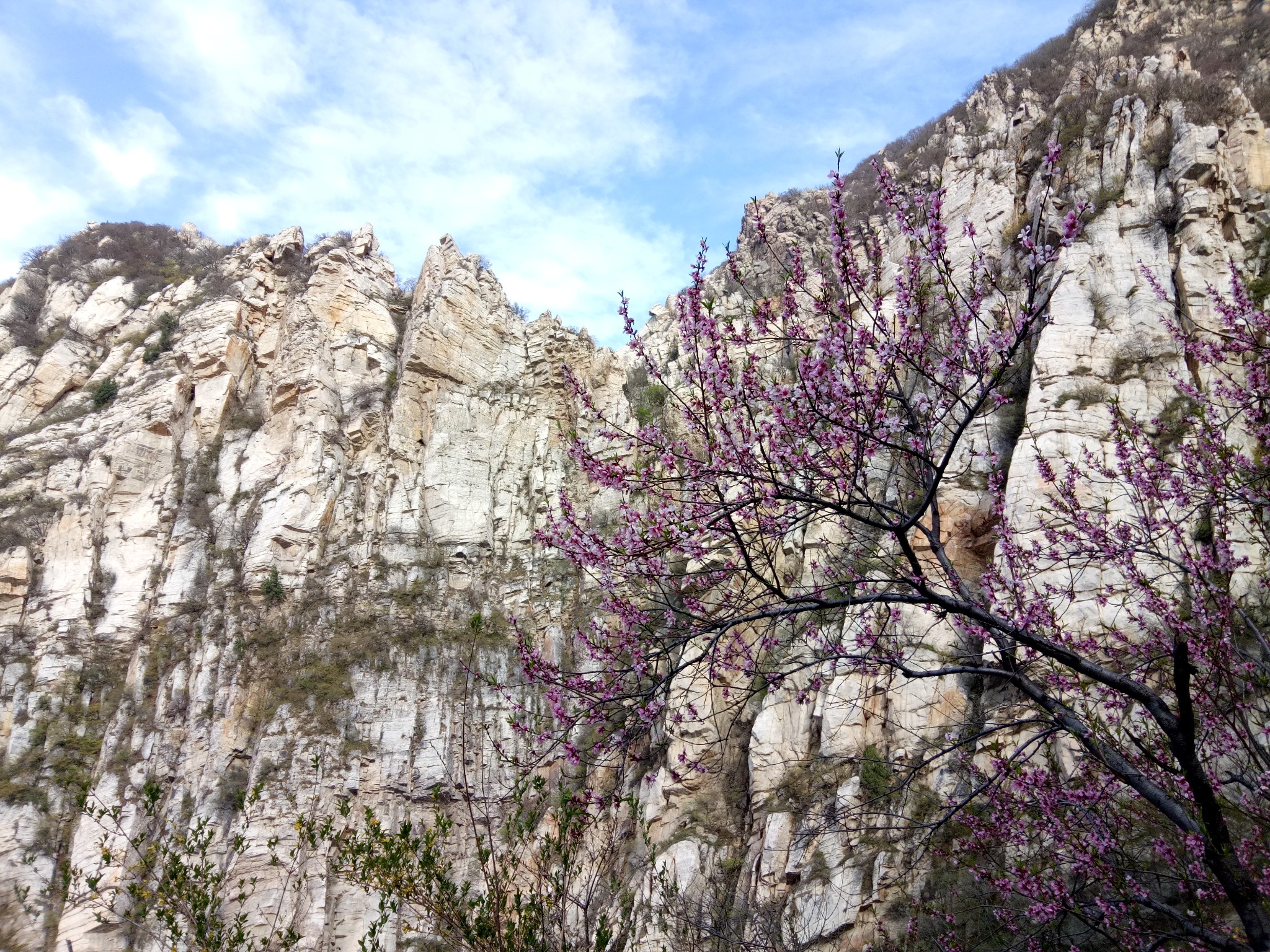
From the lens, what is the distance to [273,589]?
22844 millimetres

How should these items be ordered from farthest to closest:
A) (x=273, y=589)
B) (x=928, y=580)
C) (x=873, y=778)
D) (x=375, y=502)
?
(x=375, y=502) < (x=273, y=589) < (x=873, y=778) < (x=928, y=580)

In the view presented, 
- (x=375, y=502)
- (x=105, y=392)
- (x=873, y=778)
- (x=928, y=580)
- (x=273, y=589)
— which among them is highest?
(x=105, y=392)

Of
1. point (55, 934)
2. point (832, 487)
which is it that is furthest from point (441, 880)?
point (55, 934)

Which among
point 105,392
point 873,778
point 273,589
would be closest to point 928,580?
point 873,778

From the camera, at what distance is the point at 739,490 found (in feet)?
19.6

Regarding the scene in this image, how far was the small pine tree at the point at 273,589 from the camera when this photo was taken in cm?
2278

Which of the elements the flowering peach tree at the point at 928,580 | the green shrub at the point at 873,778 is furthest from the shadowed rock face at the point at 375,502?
the flowering peach tree at the point at 928,580

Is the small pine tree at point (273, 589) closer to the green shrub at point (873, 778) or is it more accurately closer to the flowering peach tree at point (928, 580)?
the green shrub at point (873, 778)

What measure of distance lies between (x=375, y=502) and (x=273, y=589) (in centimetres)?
448

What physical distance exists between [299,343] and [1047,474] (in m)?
27.7

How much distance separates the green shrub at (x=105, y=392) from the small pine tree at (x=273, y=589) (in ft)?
43.9

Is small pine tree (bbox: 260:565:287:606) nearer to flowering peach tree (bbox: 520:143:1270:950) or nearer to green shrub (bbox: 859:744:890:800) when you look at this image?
green shrub (bbox: 859:744:890:800)

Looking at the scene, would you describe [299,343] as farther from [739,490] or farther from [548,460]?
[739,490]

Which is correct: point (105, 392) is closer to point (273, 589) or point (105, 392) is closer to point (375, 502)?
point (375, 502)
